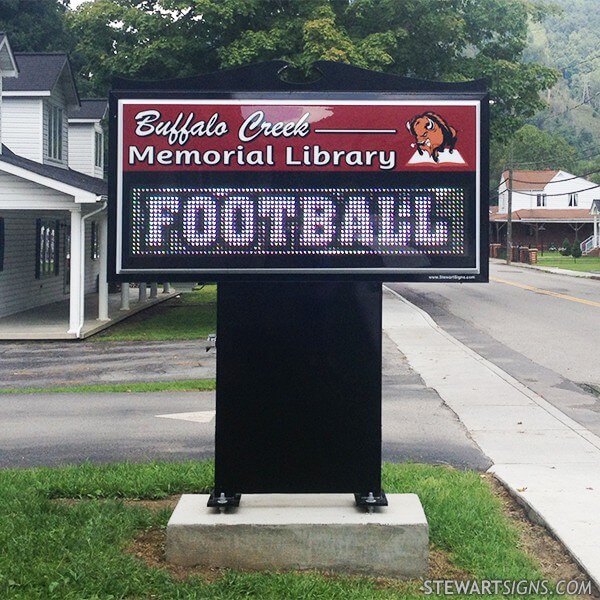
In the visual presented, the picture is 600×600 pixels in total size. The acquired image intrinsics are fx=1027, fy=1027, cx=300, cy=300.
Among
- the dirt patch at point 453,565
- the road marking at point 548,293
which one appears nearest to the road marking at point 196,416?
the dirt patch at point 453,565

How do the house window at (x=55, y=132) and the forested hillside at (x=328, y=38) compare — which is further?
the house window at (x=55, y=132)

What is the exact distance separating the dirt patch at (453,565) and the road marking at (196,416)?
188 inches

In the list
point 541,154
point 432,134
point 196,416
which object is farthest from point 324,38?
point 541,154

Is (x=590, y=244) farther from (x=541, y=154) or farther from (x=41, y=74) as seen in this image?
(x=41, y=74)

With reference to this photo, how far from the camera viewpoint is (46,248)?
1145 inches

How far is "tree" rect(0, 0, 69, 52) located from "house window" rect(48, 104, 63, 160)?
75.8 feet

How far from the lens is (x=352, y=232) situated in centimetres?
630

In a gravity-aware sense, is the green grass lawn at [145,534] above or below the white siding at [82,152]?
below

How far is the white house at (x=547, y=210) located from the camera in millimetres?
90438

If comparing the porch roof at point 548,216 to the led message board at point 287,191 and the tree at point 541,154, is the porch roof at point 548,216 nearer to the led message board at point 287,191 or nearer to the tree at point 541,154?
the tree at point 541,154

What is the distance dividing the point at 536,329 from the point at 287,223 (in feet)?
59.5

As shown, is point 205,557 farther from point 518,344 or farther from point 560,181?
point 560,181

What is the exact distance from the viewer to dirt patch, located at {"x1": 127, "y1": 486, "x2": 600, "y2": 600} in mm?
6020

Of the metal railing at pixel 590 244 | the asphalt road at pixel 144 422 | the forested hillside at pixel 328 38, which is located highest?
the forested hillside at pixel 328 38
